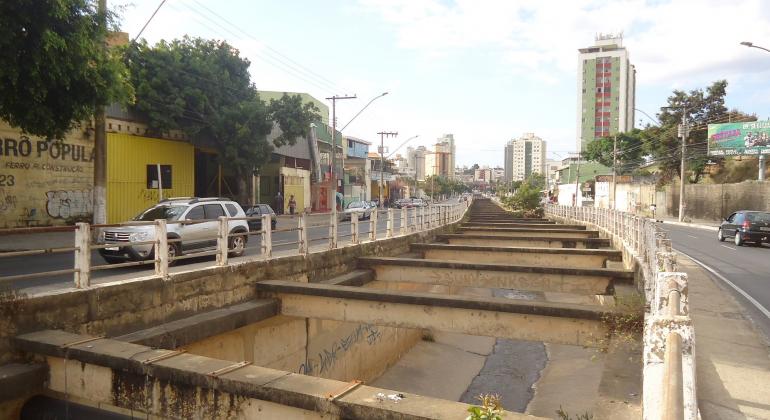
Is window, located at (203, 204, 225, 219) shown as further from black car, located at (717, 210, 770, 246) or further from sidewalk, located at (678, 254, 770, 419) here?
black car, located at (717, 210, 770, 246)

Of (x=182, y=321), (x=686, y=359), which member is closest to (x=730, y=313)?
(x=686, y=359)

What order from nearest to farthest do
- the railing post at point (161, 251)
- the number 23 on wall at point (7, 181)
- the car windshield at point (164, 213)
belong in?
the railing post at point (161, 251) → the car windshield at point (164, 213) → the number 23 on wall at point (7, 181)

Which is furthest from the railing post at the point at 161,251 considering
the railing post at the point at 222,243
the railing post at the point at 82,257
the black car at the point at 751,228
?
the black car at the point at 751,228

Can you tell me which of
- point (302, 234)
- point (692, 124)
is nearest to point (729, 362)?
point (302, 234)

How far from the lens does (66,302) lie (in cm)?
618

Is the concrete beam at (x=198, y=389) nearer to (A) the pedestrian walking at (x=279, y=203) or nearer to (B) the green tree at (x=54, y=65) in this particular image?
(B) the green tree at (x=54, y=65)

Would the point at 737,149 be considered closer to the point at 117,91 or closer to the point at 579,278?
the point at 579,278

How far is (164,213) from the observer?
1370 centimetres

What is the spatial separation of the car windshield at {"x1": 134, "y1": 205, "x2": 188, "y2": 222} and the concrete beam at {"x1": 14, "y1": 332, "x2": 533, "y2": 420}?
7.93 metres

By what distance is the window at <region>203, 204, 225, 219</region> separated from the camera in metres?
14.5

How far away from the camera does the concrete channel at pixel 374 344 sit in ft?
15.0

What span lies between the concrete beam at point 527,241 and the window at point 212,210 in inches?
386

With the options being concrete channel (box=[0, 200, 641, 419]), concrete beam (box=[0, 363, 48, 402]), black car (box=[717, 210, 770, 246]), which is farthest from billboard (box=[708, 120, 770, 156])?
concrete beam (box=[0, 363, 48, 402])

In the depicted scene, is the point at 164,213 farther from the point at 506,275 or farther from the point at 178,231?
the point at 506,275
